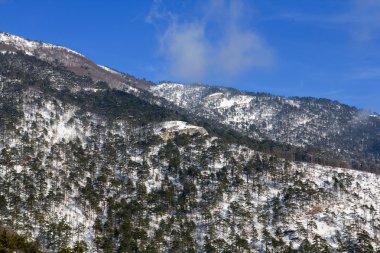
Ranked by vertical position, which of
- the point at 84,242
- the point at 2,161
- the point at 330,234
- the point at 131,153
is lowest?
the point at 84,242

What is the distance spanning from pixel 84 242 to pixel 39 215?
624 inches

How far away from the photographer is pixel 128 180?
159m

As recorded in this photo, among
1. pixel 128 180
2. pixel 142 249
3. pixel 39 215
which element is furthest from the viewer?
pixel 128 180

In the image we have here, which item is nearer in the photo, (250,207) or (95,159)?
(250,207)

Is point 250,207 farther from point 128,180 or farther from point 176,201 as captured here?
point 128,180

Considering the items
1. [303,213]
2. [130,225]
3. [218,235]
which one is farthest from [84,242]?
[303,213]

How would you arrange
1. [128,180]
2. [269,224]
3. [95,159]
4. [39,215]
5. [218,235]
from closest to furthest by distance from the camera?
[39,215], [218,235], [269,224], [128,180], [95,159]

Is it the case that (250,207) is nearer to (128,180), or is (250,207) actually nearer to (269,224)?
(269,224)

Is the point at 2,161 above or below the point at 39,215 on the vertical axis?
above

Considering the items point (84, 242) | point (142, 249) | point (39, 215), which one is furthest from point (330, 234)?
point (39, 215)

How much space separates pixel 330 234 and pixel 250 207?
86.6 feet

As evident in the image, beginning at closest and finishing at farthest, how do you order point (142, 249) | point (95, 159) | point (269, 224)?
point (142, 249), point (269, 224), point (95, 159)

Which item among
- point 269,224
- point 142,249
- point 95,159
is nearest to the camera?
point 142,249

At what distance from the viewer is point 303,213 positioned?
150 m
